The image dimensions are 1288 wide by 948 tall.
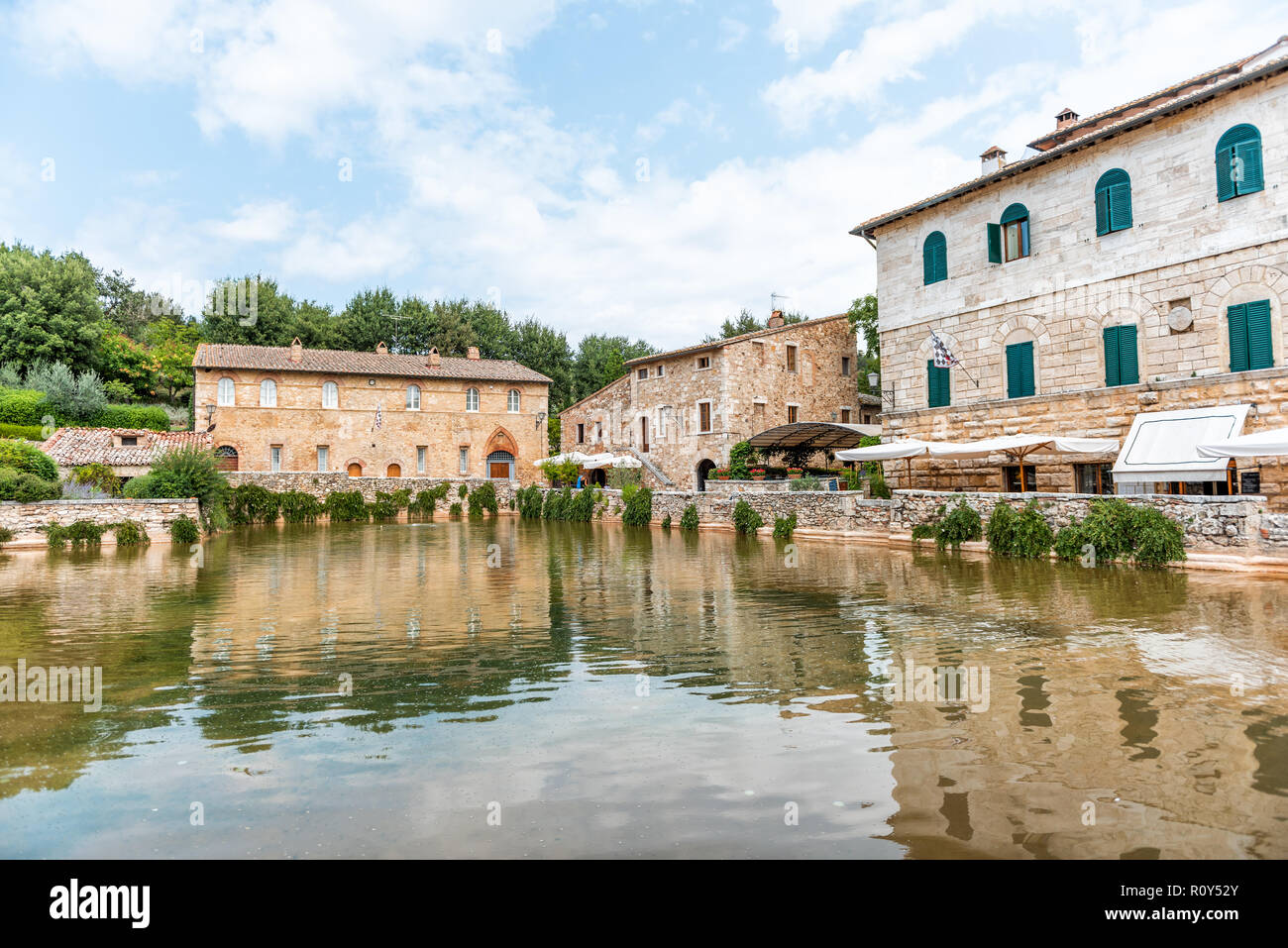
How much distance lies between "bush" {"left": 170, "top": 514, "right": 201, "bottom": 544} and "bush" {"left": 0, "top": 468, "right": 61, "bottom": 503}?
312 centimetres

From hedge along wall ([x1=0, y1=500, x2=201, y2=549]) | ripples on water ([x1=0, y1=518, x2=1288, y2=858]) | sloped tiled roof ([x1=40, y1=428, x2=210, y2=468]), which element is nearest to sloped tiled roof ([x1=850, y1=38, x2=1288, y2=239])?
ripples on water ([x1=0, y1=518, x2=1288, y2=858])

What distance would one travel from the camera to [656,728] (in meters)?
5.01

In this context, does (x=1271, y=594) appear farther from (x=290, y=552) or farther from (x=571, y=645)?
(x=290, y=552)

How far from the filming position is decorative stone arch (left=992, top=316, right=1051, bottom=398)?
1928cm

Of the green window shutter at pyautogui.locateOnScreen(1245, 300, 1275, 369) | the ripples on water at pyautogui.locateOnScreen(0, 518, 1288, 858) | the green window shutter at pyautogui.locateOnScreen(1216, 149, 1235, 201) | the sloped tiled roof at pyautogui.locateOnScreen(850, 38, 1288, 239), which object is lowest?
the ripples on water at pyautogui.locateOnScreen(0, 518, 1288, 858)

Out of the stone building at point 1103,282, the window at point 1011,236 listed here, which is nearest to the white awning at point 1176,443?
the stone building at point 1103,282

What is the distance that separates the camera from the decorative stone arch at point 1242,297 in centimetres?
1526

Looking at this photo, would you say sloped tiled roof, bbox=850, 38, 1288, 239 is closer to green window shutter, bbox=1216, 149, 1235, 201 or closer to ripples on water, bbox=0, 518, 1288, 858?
green window shutter, bbox=1216, 149, 1235, 201

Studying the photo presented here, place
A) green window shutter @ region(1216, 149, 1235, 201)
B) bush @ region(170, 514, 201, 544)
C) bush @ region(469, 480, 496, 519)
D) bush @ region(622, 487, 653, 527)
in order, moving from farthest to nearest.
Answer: bush @ region(469, 480, 496, 519)
bush @ region(622, 487, 653, 527)
bush @ region(170, 514, 201, 544)
green window shutter @ region(1216, 149, 1235, 201)

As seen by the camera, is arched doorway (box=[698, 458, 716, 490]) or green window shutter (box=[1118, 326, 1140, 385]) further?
arched doorway (box=[698, 458, 716, 490])

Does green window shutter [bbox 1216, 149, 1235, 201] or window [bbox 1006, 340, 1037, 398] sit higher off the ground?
green window shutter [bbox 1216, 149, 1235, 201]

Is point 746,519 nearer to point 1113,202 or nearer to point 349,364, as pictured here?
point 1113,202
